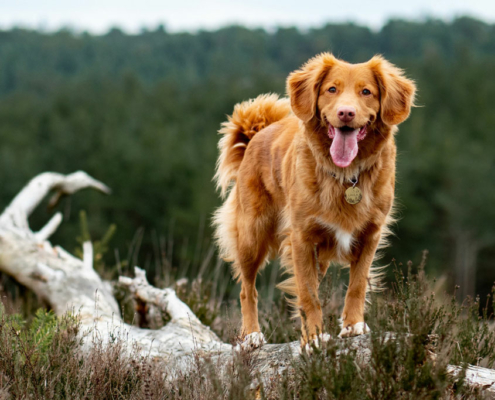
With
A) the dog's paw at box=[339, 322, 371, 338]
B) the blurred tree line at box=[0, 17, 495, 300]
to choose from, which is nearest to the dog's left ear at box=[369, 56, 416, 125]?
the blurred tree line at box=[0, 17, 495, 300]

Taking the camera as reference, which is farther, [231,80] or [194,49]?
[194,49]

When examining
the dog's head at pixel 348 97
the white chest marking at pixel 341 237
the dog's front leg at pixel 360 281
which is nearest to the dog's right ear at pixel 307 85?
the dog's head at pixel 348 97

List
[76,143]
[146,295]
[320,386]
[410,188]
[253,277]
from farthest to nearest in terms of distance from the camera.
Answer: [76,143], [410,188], [146,295], [253,277], [320,386]

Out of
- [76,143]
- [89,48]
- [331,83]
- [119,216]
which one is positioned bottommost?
[119,216]

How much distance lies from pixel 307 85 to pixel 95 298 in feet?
6.36

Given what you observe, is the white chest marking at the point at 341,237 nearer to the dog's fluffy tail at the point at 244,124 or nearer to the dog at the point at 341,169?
the dog at the point at 341,169

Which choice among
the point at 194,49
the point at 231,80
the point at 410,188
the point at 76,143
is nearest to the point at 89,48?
the point at 194,49

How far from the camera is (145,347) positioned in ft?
13.6

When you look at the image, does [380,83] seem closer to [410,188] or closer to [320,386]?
[320,386]

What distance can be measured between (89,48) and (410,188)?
69.8 m

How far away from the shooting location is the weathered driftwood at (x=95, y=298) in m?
3.79

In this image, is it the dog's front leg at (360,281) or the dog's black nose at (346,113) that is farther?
the dog's front leg at (360,281)

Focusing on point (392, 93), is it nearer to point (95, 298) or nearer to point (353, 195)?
point (353, 195)

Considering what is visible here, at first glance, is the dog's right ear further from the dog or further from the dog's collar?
the dog's collar
